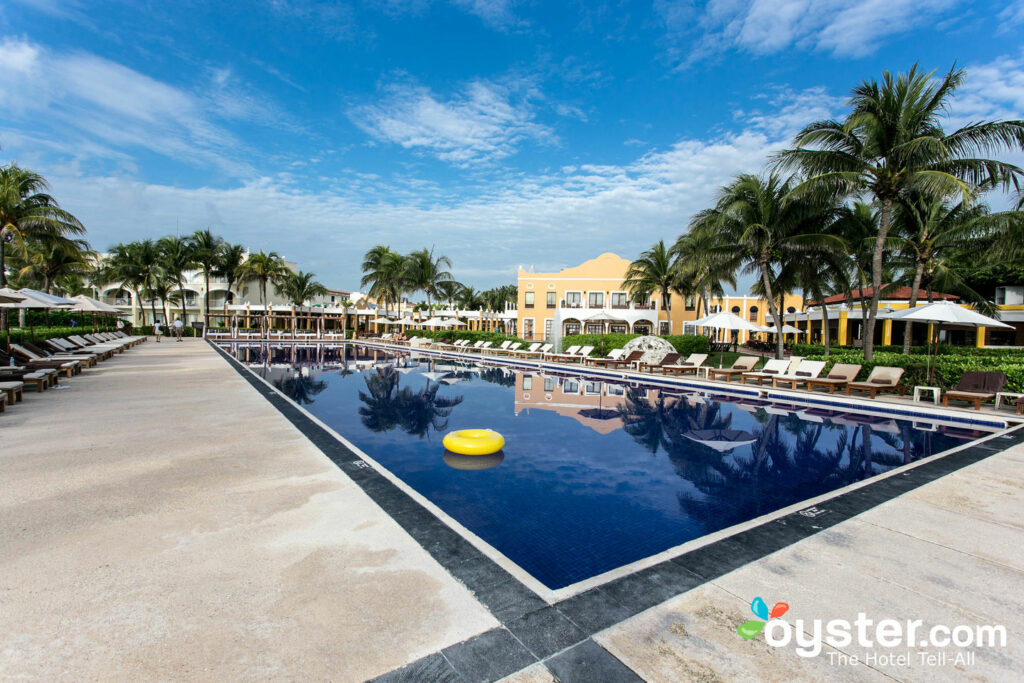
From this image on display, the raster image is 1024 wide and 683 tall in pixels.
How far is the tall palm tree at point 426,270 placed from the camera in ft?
118

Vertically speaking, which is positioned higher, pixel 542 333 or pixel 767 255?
pixel 767 255

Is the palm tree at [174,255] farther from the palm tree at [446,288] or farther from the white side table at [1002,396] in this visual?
the white side table at [1002,396]

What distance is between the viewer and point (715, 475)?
596 cm

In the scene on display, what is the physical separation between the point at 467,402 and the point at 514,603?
8732mm

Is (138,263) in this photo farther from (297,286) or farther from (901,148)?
(901,148)

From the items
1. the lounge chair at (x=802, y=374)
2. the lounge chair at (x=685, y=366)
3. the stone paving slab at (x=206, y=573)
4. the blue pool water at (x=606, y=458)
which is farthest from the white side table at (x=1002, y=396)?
the stone paving slab at (x=206, y=573)

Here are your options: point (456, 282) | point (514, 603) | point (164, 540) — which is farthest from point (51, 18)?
point (456, 282)

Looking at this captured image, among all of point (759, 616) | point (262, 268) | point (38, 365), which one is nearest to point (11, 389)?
point (38, 365)

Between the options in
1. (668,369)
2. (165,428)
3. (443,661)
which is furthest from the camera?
(668,369)

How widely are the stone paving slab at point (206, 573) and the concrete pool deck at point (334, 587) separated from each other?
1 centimetres

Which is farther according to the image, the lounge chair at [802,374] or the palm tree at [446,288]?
→ the palm tree at [446,288]

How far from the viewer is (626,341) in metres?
23.0

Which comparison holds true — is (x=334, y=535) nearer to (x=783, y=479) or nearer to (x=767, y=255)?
(x=783, y=479)

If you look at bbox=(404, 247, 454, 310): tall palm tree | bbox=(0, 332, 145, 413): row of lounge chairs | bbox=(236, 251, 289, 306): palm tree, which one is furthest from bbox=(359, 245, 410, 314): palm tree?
bbox=(0, 332, 145, 413): row of lounge chairs
